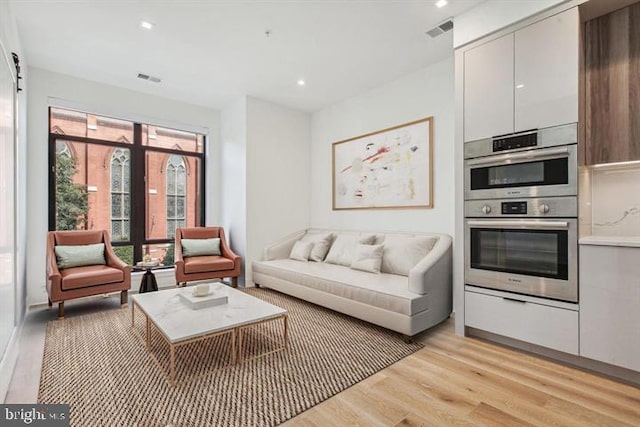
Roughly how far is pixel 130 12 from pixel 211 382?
10.3 feet

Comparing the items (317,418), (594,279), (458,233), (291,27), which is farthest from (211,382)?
(291,27)

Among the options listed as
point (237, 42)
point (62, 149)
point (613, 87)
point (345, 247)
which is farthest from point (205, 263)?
point (613, 87)

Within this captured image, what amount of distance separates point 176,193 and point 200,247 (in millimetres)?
Answer: 1218

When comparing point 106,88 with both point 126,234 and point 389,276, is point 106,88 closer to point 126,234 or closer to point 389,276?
point 126,234

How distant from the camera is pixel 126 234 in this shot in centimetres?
480

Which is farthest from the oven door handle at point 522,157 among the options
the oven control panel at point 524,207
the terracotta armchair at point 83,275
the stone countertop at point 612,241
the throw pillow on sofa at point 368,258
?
the terracotta armchair at point 83,275

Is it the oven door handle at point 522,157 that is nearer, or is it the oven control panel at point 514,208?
the oven door handle at point 522,157

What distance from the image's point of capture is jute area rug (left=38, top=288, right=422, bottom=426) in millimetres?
1786

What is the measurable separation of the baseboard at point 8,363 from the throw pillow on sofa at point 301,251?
9.99ft

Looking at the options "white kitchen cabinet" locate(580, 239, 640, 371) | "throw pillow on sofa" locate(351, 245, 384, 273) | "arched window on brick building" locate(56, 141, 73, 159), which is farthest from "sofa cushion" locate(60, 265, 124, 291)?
"white kitchen cabinet" locate(580, 239, 640, 371)

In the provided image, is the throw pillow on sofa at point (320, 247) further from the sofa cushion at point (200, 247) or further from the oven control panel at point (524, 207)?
the oven control panel at point (524, 207)

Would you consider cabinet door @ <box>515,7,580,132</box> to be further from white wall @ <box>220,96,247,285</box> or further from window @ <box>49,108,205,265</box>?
window @ <box>49,108,205,265</box>

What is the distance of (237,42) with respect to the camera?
132 inches

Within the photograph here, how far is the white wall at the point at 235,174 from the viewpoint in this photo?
16.1 feet
